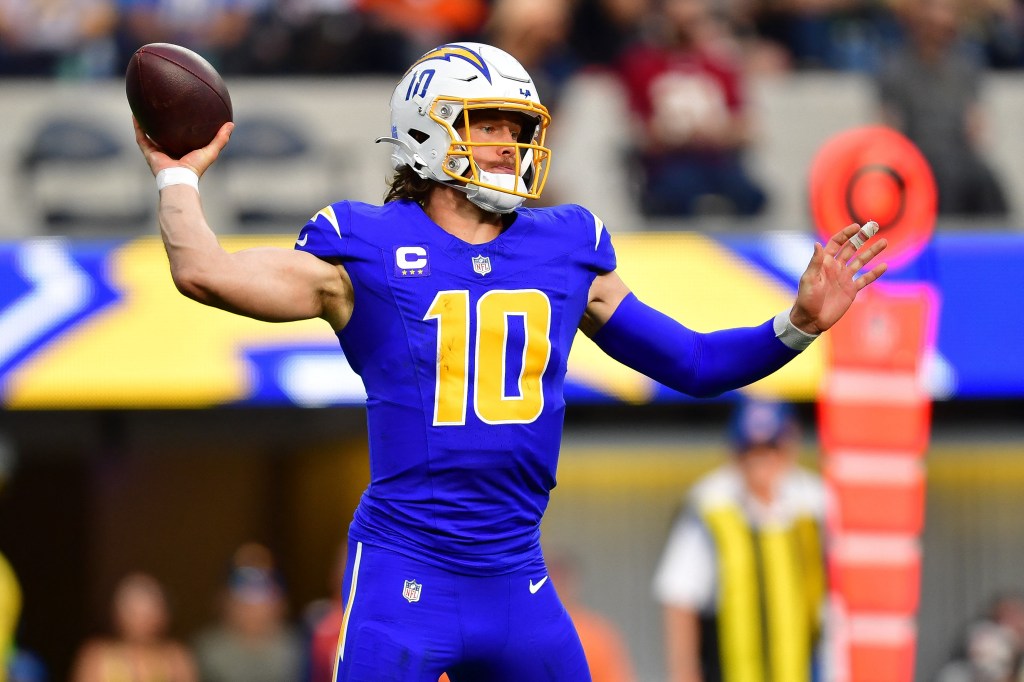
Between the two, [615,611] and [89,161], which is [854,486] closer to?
[615,611]

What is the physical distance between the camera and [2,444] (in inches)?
384

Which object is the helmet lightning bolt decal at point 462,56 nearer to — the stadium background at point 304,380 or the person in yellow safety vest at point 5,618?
the stadium background at point 304,380

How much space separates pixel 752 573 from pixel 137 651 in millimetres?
2969

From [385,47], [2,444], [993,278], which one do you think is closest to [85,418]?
[2,444]

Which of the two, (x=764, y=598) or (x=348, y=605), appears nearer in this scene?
(x=348, y=605)

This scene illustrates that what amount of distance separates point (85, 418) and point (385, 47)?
2803 mm

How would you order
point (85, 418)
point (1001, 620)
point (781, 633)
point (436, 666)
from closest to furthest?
point (436, 666) → point (781, 633) → point (1001, 620) → point (85, 418)

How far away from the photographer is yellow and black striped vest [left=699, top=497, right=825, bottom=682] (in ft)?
23.1

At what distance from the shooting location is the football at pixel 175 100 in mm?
3486

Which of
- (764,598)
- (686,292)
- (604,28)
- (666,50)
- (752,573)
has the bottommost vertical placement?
(764,598)

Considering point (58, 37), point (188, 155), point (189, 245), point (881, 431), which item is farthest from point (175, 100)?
point (58, 37)

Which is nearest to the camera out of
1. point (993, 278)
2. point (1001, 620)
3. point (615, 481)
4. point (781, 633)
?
point (781, 633)

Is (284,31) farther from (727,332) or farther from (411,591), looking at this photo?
(411,591)

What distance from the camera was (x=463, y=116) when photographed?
3695 millimetres
